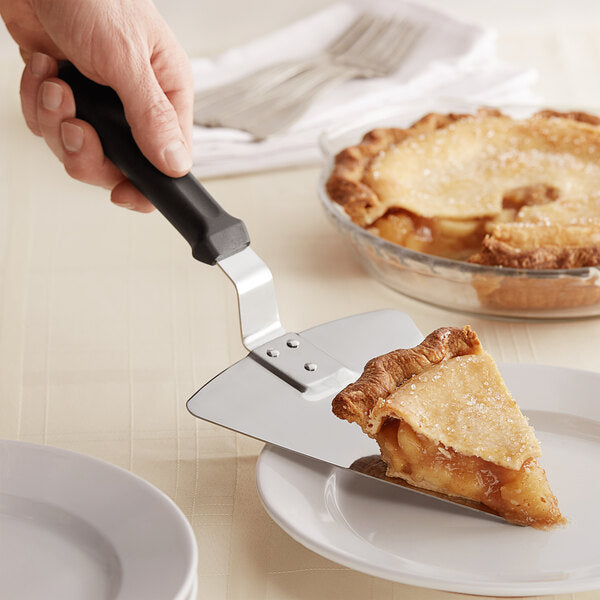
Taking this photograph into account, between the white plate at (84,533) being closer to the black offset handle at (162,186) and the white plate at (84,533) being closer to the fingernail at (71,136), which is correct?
the black offset handle at (162,186)

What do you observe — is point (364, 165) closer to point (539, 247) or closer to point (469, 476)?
point (539, 247)

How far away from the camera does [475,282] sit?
51.2 inches

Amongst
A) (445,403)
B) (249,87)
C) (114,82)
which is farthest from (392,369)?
(249,87)

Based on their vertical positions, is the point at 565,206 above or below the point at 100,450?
above

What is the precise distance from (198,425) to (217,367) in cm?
15

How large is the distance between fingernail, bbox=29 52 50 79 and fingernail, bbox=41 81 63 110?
0.06m

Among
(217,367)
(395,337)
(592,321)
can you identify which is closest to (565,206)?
(592,321)

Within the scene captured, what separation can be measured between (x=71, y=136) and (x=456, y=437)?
73cm

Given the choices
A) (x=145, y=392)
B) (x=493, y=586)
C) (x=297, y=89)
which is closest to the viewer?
(x=493, y=586)

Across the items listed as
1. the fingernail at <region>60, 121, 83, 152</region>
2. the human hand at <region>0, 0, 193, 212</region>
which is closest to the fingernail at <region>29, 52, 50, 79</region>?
the human hand at <region>0, 0, 193, 212</region>

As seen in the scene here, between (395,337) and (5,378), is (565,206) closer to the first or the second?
(395,337)

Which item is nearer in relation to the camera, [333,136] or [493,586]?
[493,586]

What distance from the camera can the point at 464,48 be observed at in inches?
85.8

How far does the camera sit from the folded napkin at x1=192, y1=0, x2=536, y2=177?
6.07 ft
